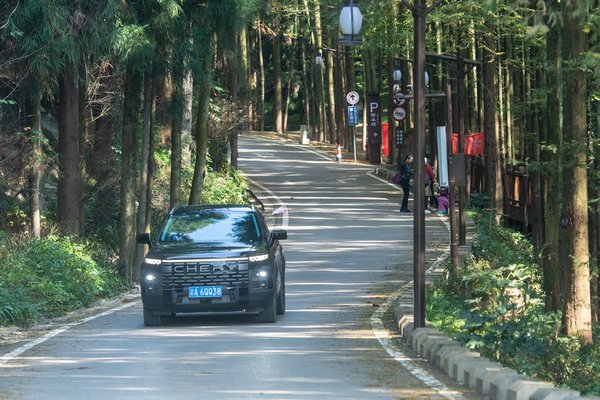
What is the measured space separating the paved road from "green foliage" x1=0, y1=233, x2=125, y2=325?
1133 millimetres

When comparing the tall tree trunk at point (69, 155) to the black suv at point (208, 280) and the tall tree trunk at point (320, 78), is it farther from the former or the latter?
the tall tree trunk at point (320, 78)

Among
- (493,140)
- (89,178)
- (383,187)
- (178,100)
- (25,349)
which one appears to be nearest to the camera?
(25,349)

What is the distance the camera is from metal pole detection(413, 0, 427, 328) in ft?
50.4

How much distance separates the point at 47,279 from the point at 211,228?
186 inches

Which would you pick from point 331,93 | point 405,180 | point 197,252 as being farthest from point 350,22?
point 331,93

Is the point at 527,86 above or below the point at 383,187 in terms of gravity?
above

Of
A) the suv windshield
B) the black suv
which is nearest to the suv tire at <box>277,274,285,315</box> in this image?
the black suv

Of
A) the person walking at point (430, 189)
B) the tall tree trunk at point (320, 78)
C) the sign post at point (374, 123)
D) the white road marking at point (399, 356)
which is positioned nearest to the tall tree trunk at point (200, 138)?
the white road marking at point (399, 356)

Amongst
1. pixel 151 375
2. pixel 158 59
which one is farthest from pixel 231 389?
pixel 158 59

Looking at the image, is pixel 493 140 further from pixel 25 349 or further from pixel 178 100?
pixel 25 349

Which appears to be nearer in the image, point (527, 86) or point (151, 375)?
point (151, 375)

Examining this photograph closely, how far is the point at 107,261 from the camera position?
1065 inches

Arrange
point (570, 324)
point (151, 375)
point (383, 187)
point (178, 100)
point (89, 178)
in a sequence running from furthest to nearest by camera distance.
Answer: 1. point (383, 187)
2. point (89, 178)
3. point (178, 100)
4. point (570, 324)
5. point (151, 375)

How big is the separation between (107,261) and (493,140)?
15.5m
